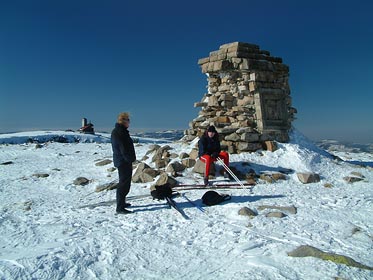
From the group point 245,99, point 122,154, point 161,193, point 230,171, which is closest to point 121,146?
point 122,154

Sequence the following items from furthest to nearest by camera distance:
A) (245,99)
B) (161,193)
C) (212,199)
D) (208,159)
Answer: (245,99)
(208,159)
(161,193)
(212,199)

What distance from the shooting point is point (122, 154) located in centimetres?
678

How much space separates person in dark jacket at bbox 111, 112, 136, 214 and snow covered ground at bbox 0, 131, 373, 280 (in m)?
0.43

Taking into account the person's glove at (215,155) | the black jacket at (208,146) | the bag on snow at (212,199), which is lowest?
the bag on snow at (212,199)

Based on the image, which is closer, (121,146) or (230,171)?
(121,146)

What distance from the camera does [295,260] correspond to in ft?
14.5

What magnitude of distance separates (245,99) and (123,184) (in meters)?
6.97

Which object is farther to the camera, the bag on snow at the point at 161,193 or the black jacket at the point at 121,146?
the bag on snow at the point at 161,193

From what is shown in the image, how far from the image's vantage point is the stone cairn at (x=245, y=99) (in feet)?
37.4

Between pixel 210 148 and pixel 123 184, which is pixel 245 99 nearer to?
pixel 210 148

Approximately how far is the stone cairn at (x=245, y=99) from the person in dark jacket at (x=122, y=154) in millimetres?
5194

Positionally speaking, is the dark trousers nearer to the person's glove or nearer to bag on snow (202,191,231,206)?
bag on snow (202,191,231,206)

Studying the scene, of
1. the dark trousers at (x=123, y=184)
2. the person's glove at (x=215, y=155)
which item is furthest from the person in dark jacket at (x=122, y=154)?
the person's glove at (x=215, y=155)

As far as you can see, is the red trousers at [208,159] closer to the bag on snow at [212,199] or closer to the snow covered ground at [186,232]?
the snow covered ground at [186,232]
